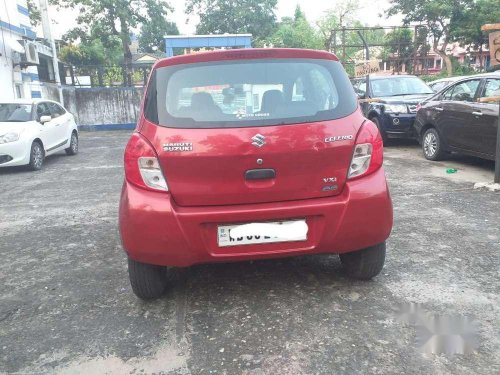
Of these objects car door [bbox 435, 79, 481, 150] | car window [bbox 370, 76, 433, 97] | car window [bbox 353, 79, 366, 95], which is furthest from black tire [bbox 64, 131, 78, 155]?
car door [bbox 435, 79, 481, 150]

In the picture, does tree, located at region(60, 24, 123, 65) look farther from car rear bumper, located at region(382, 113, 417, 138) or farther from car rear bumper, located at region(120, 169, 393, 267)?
car rear bumper, located at region(120, 169, 393, 267)

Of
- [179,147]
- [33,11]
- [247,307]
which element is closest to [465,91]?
[247,307]

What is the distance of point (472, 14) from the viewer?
2753cm

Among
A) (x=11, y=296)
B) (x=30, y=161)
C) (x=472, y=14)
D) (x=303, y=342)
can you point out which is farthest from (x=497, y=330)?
(x=472, y=14)

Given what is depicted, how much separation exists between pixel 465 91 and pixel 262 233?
6.06m

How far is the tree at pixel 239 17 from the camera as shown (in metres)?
39.7

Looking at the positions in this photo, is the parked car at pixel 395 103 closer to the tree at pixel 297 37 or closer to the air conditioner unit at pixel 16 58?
the air conditioner unit at pixel 16 58

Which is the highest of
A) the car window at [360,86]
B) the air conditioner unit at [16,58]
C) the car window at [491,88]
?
the air conditioner unit at [16,58]

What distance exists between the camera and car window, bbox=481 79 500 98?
6.62m

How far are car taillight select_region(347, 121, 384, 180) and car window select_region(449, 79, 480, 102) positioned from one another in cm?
514

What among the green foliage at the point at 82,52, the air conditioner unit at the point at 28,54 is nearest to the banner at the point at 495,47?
the air conditioner unit at the point at 28,54

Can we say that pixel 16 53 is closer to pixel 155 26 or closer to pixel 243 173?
pixel 243 173

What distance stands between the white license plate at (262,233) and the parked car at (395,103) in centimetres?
686

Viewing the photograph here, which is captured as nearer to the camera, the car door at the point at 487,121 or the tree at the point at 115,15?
the car door at the point at 487,121
